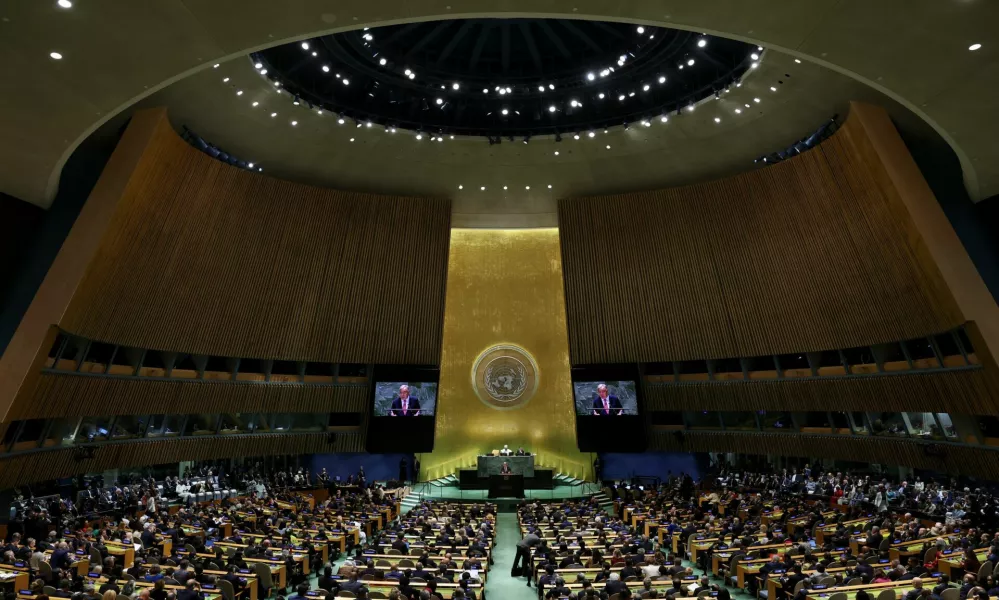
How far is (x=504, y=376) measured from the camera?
85.9 ft

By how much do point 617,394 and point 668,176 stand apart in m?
7.87

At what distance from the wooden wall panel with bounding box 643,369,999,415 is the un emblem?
578 centimetres

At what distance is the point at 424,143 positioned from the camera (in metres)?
19.4

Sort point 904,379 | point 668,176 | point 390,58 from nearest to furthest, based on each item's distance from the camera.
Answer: point 904,379 < point 390,58 < point 668,176

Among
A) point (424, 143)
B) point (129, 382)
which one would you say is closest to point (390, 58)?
point (424, 143)

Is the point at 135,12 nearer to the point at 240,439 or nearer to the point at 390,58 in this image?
the point at 390,58

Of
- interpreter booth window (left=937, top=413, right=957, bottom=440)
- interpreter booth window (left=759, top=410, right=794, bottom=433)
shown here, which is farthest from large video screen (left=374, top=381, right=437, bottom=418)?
interpreter booth window (left=937, top=413, right=957, bottom=440)

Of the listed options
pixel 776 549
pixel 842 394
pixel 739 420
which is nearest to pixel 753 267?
pixel 842 394

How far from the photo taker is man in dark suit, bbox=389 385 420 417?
21.6m

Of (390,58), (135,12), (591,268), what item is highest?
(390,58)

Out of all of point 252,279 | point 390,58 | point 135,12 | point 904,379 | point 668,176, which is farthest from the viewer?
point 668,176

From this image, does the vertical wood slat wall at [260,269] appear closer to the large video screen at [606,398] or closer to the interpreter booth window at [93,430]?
the interpreter booth window at [93,430]

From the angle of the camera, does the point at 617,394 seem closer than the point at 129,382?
No

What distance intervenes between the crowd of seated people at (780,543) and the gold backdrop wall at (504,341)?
6.89 metres
